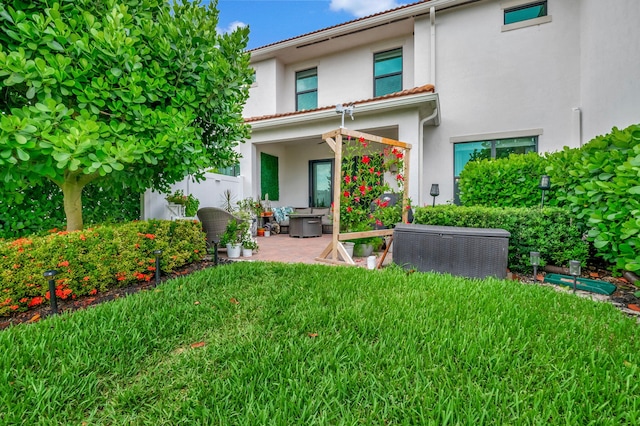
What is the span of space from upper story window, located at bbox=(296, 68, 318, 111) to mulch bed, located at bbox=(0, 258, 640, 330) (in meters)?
7.70

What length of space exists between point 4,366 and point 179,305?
1.17m

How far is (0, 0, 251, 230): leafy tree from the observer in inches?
92.7

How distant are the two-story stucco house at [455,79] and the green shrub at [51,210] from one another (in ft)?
12.9

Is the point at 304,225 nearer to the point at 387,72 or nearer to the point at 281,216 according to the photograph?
the point at 281,216

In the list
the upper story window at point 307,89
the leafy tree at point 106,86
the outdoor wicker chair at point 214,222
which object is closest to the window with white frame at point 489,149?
the upper story window at point 307,89

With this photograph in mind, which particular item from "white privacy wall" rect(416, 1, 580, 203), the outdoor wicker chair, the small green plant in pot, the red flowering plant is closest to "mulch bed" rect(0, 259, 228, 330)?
the small green plant in pot

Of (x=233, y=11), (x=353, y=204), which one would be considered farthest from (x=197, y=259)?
(x=233, y=11)

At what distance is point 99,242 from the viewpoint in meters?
3.44

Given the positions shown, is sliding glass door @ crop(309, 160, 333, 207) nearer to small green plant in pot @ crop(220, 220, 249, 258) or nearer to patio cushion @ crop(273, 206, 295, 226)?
patio cushion @ crop(273, 206, 295, 226)

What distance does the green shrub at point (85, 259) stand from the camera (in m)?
2.85

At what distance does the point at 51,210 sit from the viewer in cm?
409

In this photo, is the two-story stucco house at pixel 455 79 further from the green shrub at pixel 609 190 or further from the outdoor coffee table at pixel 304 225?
the green shrub at pixel 609 190

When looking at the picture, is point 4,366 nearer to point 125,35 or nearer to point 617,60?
point 125,35

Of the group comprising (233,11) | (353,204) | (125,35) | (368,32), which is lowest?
(353,204)
